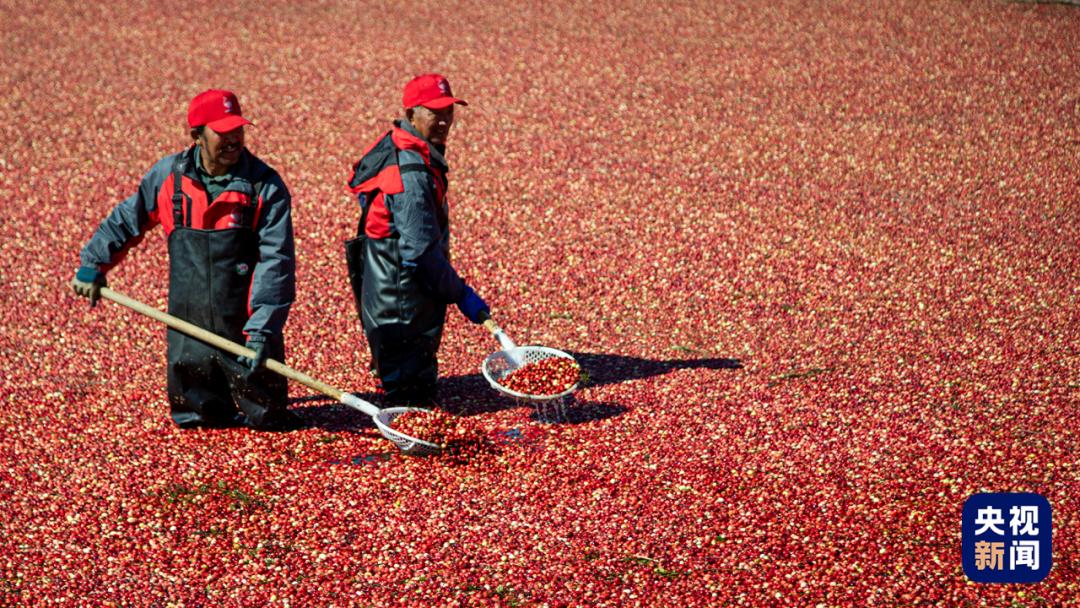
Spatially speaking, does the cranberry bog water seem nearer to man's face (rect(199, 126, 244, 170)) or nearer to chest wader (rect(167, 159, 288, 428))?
chest wader (rect(167, 159, 288, 428))

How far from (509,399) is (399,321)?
112cm

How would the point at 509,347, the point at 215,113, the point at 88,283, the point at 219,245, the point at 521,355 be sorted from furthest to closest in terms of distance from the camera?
1. the point at 521,355
2. the point at 509,347
3. the point at 88,283
4. the point at 219,245
5. the point at 215,113

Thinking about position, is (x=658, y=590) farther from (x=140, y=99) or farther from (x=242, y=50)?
(x=242, y=50)

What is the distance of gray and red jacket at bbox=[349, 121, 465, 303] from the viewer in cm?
803

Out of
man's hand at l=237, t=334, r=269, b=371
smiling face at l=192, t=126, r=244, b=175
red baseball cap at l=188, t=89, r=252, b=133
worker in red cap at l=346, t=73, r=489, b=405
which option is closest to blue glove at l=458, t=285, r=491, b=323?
worker in red cap at l=346, t=73, r=489, b=405

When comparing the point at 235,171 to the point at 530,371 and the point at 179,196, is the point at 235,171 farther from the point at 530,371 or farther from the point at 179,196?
the point at 530,371

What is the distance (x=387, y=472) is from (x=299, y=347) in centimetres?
240

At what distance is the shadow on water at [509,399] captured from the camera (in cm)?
855

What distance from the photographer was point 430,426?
310 inches

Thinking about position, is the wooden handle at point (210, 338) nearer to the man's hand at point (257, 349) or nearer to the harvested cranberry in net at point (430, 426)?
the man's hand at point (257, 349)

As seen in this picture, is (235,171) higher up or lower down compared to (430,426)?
higher up

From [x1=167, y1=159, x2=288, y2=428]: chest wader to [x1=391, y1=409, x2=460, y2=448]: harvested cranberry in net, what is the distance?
3.04 feet

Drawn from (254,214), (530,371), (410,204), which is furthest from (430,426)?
(254,214)

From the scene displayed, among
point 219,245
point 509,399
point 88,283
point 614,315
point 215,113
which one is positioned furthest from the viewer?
point 614,315
